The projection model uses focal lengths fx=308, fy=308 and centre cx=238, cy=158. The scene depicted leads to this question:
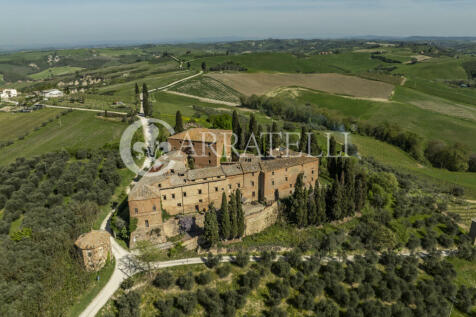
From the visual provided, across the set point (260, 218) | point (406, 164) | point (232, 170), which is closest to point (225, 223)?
point (260, 218)

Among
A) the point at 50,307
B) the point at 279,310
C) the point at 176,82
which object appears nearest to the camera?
the point at 50,307

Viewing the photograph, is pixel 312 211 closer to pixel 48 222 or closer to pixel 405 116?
pixel 48 222

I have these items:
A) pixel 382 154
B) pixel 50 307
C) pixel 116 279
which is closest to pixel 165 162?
pixel 116 279

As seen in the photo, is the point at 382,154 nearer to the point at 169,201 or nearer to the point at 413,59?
the point at 169,201

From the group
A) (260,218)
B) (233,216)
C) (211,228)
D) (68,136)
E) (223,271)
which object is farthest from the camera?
(68,136)

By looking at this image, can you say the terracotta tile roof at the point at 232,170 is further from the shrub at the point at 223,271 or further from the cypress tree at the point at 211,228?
the shrub at the point at 223,271

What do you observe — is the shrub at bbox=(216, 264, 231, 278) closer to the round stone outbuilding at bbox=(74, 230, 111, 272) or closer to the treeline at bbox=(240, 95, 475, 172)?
the round stone outbuilding at bbox=(74, 230, 111, 272)
